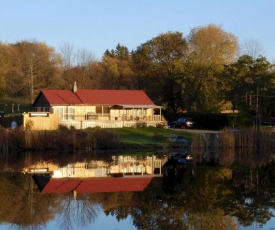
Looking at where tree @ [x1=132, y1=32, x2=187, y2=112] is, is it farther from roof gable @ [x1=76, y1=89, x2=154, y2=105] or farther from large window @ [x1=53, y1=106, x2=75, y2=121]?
large window @ [x1=53, y1=106, x2=75, y2=121]

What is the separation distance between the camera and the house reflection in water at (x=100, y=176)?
80.1 ft

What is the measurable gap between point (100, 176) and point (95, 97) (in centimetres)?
3536

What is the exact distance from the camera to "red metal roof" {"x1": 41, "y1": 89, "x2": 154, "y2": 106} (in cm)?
6138

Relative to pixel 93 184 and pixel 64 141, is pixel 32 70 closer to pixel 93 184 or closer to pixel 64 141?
pixel 64 141

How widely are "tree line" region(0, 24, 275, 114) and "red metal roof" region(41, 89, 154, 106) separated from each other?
27.8ft

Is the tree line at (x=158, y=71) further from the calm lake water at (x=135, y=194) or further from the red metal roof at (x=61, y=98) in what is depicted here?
the calm lake water at (x=135, y=194)

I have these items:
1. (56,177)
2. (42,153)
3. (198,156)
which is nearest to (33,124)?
(42,153)

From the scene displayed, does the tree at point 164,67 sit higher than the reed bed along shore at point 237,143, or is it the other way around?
the tree at point 164,67

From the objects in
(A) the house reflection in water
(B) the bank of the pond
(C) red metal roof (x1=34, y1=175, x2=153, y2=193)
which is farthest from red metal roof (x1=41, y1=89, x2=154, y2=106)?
(C) red metal roof (x1=34, y1=175, x2=153, y2=193)

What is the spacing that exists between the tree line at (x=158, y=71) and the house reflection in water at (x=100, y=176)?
2995 centimetres

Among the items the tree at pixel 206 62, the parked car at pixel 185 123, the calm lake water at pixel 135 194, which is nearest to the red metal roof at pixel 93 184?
the calm lake water at pixel 135 194

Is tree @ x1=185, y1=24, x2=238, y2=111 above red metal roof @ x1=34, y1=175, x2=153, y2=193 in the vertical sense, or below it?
above

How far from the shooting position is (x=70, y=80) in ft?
263

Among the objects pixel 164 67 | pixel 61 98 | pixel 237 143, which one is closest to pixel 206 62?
pixel 164 67
